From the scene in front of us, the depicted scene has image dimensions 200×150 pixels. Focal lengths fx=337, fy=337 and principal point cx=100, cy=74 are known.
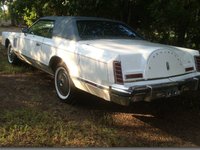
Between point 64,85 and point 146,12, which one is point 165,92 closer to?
point 64,85

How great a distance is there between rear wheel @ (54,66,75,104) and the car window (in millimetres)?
878

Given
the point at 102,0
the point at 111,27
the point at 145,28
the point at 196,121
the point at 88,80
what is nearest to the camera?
the point at 88,80

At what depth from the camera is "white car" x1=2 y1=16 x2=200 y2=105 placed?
181 inches

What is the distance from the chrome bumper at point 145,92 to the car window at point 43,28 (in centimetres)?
252

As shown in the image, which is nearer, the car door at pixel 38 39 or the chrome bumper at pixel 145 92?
the chrome bumper at pixel 145 92

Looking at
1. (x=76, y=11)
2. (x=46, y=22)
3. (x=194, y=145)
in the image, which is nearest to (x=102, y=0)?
(x=76, y=11)

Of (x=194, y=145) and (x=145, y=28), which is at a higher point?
(x=145, y=28)

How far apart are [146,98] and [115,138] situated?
69 centimetres

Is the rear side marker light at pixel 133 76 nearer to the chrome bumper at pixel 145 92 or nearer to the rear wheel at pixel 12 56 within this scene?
the chrome bumper at pixel 145 92

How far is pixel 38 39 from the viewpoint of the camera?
6832 millimetres

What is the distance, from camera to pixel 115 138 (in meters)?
4.55

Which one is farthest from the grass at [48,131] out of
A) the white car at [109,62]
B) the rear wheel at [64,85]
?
the rear wheel at [64,85]

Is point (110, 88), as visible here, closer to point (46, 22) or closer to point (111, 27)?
point (111, 27)

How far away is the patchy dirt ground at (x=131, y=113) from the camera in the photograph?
476 cm
